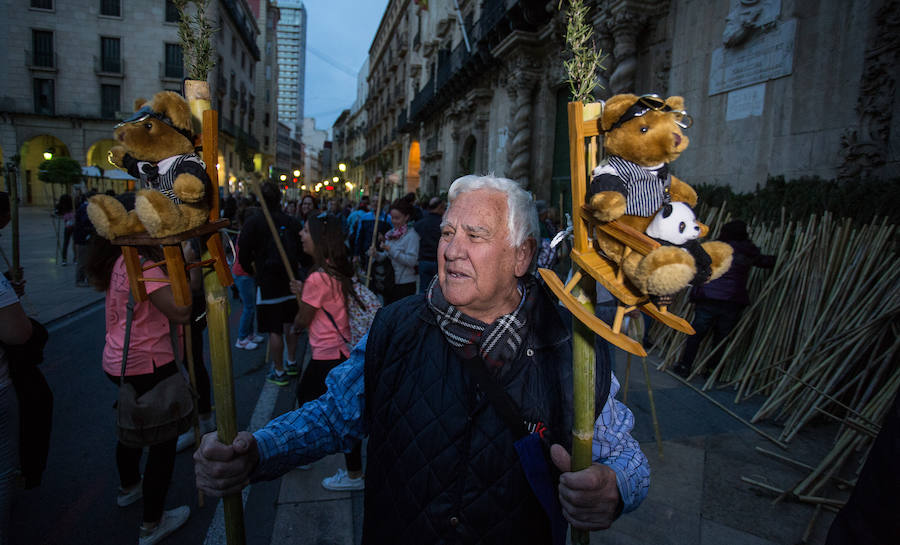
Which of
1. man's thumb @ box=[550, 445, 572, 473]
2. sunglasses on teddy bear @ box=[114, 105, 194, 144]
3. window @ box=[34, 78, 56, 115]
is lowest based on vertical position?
man's thumb @ box=[550, 445, 572, 473]

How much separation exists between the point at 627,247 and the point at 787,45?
6428 mm

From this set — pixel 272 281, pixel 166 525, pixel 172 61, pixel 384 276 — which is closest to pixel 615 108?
pixel 166 525

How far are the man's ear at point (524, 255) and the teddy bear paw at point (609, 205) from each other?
0.62 meters

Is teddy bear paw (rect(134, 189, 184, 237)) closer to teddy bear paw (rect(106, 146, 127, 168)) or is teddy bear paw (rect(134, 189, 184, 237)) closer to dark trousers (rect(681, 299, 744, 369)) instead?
teddy bear paw (rect(106, 146, 127, 168))

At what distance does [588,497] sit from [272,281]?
4.45 metres

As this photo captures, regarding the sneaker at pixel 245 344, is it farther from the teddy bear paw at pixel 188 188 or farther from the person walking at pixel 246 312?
the teddy bear paw at pixel 188 188

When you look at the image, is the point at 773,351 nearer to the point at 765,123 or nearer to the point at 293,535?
the point at 765,123

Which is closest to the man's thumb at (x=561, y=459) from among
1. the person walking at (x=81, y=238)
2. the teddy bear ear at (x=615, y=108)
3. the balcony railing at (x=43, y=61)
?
the teddy bear ear at (x=615, y=108)

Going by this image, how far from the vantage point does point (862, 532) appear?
3.80 ft

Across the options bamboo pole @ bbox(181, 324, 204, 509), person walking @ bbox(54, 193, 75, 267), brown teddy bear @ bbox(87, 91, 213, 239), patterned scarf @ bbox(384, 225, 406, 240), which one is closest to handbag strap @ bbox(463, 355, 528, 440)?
brown teddy bear @ bbox(87, 91, 213, 239)

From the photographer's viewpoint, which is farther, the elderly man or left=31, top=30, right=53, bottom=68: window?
left=31, top=30, right=53, bottom=68: window

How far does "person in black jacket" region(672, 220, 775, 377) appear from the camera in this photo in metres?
5.04

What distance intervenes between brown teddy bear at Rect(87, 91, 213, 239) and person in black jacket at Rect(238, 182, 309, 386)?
145 inches

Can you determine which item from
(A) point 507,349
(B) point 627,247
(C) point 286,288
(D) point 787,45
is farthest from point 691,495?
(D) point 787,45
